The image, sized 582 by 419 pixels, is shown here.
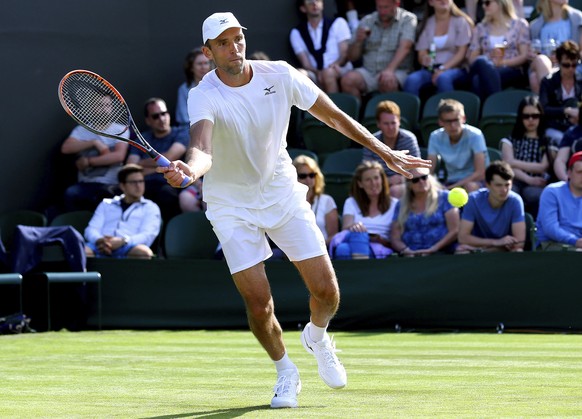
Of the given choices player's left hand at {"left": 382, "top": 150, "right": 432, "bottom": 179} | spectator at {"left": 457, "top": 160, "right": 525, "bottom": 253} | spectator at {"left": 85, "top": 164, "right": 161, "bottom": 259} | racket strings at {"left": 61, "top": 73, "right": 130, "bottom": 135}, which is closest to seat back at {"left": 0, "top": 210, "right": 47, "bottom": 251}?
spectator at {"left": 85, "top": 164, "right": 161, "bottom": 259}

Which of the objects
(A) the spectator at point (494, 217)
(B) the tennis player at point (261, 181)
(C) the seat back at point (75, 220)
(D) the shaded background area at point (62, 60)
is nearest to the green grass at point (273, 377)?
(B) the tennis player at point (261, 181)

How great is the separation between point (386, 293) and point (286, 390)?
18.2 feet

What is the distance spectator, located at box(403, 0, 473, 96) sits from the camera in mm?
14352

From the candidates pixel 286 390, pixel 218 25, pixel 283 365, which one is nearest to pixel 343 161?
pixel 283 365

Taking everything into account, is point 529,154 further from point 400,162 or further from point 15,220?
point 400,162

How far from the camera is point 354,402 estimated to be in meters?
6.24

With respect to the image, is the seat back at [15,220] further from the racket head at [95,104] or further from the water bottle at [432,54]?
the racket head at [95,104]

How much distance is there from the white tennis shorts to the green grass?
783mm

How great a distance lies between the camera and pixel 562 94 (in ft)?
42.9

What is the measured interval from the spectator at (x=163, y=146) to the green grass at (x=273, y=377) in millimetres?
2826

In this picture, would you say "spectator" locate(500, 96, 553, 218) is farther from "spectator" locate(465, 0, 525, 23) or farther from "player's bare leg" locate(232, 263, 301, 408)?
"player's bare leg" locate(232, 263, 301, 408)

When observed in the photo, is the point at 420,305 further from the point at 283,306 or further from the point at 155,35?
the point at 155,35

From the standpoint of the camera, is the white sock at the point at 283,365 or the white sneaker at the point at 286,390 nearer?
the white sneaker at the point at 286,390

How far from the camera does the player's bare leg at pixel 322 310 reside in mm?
6527
